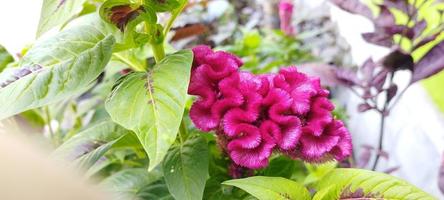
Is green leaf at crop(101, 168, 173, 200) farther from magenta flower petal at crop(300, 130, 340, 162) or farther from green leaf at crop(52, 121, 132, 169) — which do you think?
magenta flower petal at crop(300, 130, 340, 162)

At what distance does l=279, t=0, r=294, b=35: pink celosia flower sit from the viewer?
2.10 m

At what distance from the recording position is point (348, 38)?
2.20m

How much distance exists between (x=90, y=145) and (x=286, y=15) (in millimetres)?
1407

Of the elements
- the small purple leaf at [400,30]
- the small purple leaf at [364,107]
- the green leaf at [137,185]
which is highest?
the small purple leaf at [400,30]

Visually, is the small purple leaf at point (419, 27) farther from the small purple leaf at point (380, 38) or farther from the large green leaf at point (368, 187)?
the large green leaf at point (368, 187)

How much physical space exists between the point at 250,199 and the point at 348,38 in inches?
59.9

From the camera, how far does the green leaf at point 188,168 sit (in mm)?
769

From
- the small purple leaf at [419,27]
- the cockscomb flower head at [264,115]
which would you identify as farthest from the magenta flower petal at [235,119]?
the small purple leaf at [419,27]

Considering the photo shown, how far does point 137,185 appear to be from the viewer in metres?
0.97

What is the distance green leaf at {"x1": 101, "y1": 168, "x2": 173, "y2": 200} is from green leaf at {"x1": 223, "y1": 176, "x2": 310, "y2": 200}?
8.3 inches

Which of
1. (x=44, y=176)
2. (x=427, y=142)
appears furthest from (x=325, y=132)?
(x=427, y=142)

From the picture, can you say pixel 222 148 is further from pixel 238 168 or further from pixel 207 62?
pixel 207 62

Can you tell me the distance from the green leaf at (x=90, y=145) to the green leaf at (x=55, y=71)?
98 mm

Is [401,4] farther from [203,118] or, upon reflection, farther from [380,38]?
[203,118]
